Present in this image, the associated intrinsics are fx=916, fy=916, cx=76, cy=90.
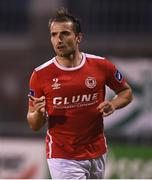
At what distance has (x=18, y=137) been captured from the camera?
11953mm

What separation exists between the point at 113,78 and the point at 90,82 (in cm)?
23

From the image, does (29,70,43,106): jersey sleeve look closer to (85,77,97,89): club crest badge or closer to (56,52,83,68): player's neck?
(56,52,83,68): player's neck

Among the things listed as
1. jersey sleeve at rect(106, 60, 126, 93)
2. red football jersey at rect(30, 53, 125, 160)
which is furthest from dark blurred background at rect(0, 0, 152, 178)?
red football jersey at rect(30, 53, 125, 160)

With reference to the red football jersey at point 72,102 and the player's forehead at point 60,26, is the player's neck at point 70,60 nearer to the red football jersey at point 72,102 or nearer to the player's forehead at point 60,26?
the red football jersey at point 72,102

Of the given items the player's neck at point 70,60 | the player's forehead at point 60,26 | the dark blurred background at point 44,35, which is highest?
the player's forehead at point 60,26

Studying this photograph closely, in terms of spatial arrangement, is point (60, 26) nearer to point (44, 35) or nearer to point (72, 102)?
point (72, 102)

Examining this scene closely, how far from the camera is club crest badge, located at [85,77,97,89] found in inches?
261

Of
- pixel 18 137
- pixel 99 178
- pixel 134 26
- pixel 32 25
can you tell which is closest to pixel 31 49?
pixel 32 25

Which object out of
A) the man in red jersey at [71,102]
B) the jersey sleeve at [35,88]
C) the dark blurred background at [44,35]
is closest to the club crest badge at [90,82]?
the man in red jersey at [71,102]

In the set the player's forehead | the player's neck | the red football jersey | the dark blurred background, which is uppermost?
the player's forehead

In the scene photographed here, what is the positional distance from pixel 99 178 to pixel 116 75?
31.6 inches

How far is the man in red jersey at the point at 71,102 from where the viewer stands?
6543 mm

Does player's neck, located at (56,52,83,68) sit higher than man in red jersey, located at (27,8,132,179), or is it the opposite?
player's neck, located at (56,52,83,68)

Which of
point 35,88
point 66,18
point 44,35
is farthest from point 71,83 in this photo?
point 44,35
